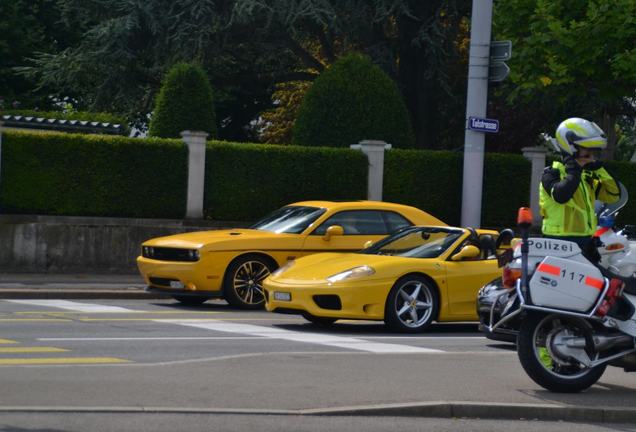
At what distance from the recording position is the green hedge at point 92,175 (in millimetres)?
24250

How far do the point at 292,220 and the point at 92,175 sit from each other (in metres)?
7.45

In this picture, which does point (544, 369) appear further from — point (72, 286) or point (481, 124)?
point (481, 124)

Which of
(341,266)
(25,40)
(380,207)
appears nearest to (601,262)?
(341,266)

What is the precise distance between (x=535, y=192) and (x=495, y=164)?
1.09m

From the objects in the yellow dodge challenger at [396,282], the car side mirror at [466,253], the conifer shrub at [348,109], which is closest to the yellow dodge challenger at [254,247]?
the yellow dodge challenger at [396,282]

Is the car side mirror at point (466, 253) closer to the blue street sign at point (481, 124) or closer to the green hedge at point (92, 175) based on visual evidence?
the blue street sign at point (481, 124)

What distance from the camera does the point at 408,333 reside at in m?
14.9

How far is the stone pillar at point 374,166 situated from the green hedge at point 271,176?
162mm

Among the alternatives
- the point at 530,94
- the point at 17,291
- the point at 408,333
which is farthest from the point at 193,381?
the point at 530,94

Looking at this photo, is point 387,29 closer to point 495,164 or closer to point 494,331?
point 495,164

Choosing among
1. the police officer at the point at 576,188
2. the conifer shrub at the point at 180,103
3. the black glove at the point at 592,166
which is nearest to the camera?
the police officer at the point at 576,188

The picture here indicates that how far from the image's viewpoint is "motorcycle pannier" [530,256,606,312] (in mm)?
9820

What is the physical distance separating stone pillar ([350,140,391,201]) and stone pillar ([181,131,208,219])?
11.2 ft

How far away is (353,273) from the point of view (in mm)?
14734
